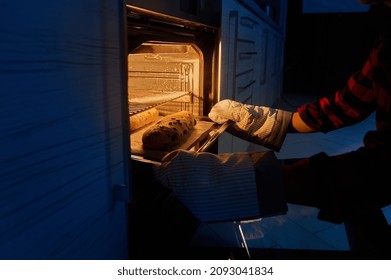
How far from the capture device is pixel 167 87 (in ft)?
5.62

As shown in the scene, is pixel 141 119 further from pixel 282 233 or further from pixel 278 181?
pixel 282 233

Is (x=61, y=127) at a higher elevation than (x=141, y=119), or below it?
higher

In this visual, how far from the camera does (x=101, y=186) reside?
0.74 metres

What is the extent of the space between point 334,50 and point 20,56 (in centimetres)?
806

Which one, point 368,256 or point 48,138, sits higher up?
point 48,138

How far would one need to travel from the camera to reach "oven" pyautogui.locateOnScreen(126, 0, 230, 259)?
3.15 feet

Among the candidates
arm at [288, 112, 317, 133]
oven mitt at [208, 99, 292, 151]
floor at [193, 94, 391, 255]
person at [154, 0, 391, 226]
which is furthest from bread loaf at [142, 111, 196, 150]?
floor at [193, 94, 391, 255]

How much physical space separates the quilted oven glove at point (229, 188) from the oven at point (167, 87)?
0.57 feet

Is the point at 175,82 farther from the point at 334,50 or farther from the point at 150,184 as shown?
the point at 334,50

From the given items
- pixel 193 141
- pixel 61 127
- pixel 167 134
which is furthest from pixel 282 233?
pixel 61 127

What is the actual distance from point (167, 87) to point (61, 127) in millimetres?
1149

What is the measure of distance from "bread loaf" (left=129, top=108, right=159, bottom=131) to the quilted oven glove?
75 centimetres

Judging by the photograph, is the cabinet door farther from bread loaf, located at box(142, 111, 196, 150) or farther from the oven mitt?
the oven mitt

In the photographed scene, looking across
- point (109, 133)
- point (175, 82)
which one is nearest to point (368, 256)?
point (109, 133)
